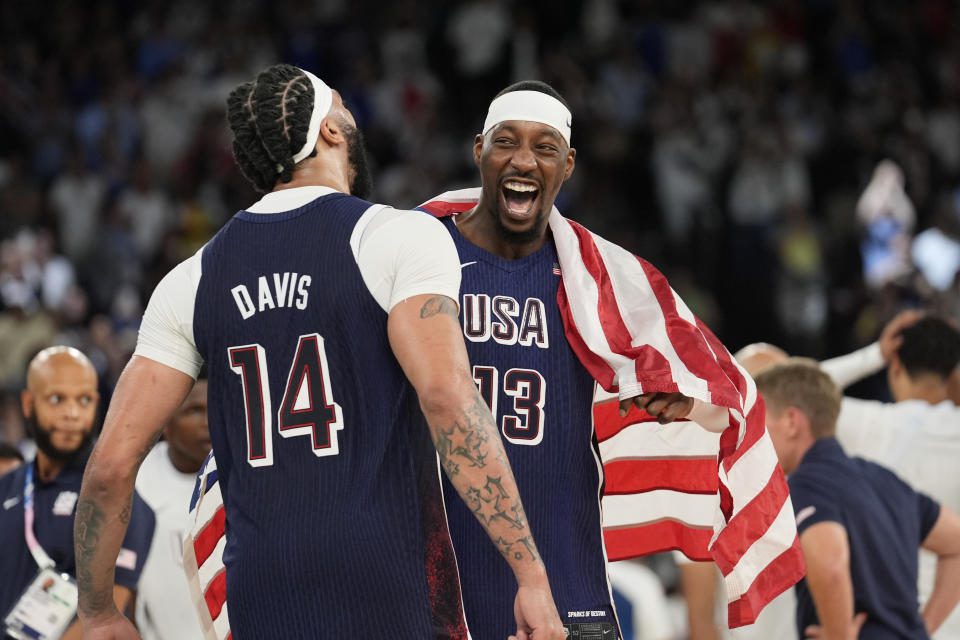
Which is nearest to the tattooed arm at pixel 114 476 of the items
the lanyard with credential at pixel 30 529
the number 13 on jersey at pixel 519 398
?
the number 13 on jersey at pixel 519 398

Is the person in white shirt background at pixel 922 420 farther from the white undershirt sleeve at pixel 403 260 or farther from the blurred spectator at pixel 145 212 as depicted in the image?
the blurred spectator at pixel 145 212

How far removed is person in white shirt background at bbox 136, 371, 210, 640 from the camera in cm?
622

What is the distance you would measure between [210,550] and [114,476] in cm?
98

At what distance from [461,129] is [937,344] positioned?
10.0 meters

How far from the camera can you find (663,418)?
4.80m

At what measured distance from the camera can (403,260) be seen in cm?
378

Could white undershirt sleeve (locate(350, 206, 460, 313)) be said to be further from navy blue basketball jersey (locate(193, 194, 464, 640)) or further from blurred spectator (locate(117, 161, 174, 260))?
blurred spectator (locate(117, 161, 174, 260))

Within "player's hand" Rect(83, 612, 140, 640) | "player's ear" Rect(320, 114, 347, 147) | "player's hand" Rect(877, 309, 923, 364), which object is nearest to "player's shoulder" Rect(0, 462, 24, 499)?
"player's hand" Rect(83, 612, 140, 640)

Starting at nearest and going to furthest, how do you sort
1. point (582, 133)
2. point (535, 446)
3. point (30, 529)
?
1. point (535, 446)
2. point (30, 529)
3. point (582, 133)

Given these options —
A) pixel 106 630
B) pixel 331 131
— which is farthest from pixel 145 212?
pixel 106 630

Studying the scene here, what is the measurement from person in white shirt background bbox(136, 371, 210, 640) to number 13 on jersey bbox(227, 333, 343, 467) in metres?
2.36

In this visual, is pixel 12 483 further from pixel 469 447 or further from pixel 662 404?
pixel 469 447

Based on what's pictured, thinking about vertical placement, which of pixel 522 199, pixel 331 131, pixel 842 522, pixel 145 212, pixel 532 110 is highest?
pixel 145 212

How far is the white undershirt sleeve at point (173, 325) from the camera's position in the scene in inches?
159
